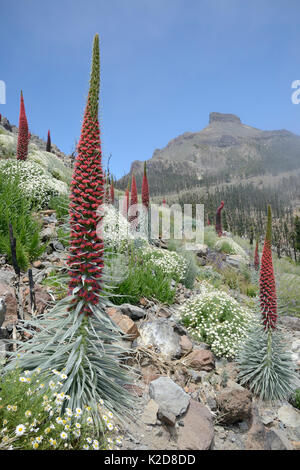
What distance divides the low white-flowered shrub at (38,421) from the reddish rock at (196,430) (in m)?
0.74

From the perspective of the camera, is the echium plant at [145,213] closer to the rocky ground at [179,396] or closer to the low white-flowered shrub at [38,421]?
the rocky ground at [179,396]

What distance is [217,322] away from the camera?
5.36 metres

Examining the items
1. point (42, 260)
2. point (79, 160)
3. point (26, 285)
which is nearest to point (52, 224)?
point (42, 260)

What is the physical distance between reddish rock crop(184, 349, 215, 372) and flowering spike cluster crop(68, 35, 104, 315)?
7.47 ft

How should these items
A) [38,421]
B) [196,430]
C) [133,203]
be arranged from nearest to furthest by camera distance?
[38,421], [196,430], [133,203]

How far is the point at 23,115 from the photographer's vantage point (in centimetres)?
893

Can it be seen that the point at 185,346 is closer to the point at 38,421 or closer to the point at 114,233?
the point at 38,421

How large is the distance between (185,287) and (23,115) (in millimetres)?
7533

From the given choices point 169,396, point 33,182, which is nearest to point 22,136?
point 33,182

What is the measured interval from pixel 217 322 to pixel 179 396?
8.29 feet

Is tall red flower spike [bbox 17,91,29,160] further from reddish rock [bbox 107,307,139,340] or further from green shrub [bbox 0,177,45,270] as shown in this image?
reddish rock [bbox 107,307,139,340]

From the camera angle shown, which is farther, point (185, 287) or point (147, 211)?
point (147, 211)

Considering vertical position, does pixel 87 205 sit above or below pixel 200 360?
above
